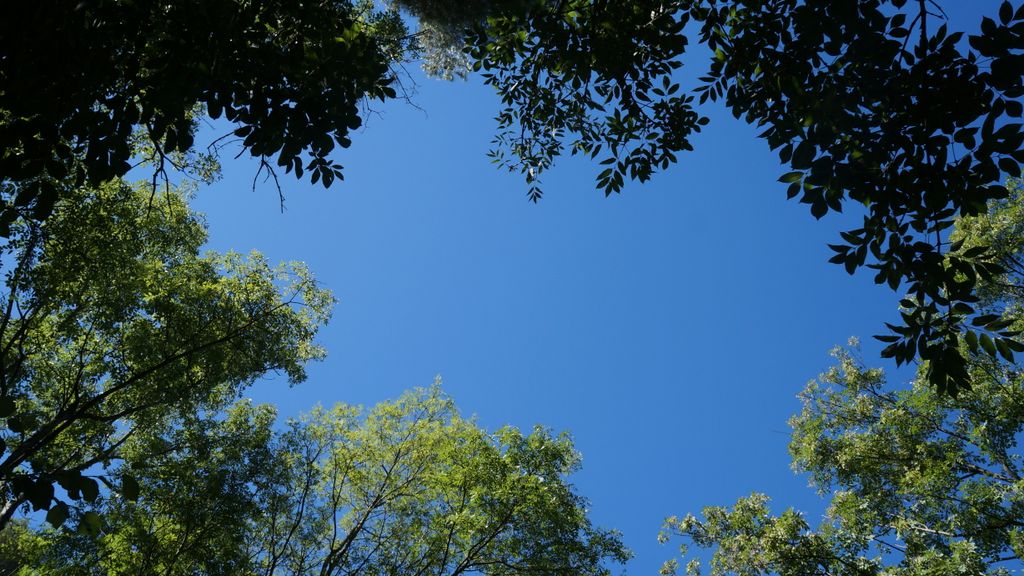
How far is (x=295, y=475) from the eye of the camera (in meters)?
13.2

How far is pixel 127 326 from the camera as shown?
10773 millimetres

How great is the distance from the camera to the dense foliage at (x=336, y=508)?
11.0 metres

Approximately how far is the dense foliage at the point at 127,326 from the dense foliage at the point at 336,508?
41.9 inches

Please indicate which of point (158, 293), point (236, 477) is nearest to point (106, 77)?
point (158, 293)

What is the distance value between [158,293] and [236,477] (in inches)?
146

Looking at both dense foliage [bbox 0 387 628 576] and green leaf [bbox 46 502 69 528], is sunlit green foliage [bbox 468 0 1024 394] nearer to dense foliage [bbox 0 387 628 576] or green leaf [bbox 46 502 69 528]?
green leaf [bbox 46 502 69 528]

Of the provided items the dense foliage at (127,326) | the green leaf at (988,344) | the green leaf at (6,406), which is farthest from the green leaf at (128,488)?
the dense foliage at (127,326)

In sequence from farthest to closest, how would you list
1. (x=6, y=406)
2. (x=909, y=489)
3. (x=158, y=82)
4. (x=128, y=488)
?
(x=909, y=489) < (x=158, y=82) < (x=128, y=488) < (x=6, y=406)

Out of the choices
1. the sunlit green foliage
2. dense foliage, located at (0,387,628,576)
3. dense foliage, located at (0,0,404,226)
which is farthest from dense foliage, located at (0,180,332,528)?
the sunlit green foliage

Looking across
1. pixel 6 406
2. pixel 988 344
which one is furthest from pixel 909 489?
pixel 6 406

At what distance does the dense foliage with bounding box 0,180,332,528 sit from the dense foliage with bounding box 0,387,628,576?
1.06m

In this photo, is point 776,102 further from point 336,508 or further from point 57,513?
point 336,508

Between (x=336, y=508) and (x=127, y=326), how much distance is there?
19.4 feet

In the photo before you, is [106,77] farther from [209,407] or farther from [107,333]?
[209,407]
